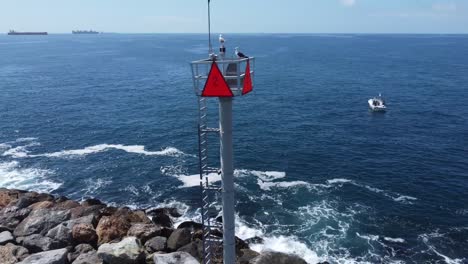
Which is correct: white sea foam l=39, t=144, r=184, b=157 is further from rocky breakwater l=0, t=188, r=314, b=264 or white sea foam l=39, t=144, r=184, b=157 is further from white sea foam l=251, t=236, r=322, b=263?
white sea foam l=251, t=236, r=322, b=263

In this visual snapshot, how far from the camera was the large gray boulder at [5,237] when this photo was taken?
29.9 meters

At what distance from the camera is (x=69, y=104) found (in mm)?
86375

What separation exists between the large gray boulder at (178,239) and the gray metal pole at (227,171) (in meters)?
16.3

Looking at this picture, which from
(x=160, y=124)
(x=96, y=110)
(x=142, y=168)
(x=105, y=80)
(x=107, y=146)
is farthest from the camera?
(x=105, y=80)

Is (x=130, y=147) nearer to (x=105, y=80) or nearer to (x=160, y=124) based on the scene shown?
(x=160, y=124)

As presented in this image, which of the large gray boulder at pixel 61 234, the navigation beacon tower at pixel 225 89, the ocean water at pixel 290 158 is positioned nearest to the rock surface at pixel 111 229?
the large gray boulder at pixel 61 234

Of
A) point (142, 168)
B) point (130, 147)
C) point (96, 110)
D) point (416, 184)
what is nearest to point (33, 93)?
point (96, 110)

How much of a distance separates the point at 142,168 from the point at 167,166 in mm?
3347

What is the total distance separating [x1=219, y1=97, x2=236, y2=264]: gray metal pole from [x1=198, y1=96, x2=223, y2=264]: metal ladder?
500mm

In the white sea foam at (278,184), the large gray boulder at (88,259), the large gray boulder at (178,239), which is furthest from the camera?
the white sea foam at (278,184)

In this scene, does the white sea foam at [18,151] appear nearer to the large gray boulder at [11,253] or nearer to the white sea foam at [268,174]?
the large gray boulder at [11,253]

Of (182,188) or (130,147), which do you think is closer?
(182,188)

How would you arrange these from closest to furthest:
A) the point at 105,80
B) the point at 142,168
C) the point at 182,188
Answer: the point at 182,188 < the point at 142,168 < the point at 105,80

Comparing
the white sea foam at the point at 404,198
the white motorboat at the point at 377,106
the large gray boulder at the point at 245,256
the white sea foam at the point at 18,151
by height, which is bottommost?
the white sea foam at the point at 404,198
